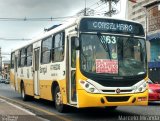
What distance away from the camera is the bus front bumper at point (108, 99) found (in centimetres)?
1336

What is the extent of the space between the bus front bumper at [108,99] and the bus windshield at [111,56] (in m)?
0.67

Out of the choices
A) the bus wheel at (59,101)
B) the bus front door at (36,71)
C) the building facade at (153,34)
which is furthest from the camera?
the building facade at (153,34)

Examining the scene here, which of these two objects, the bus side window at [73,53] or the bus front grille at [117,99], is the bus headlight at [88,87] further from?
the bus side window at [73,53]

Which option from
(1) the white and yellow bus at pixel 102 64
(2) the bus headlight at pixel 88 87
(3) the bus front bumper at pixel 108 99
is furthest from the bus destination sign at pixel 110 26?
(3) the bus front bumper at pixel 108 99

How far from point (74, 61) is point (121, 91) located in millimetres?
1784

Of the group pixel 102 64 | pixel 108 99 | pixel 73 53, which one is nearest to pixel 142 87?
pixel 108 99

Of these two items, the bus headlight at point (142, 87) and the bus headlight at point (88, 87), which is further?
the bus headlight at point (142, 87)

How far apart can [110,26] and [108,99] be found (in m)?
2.37

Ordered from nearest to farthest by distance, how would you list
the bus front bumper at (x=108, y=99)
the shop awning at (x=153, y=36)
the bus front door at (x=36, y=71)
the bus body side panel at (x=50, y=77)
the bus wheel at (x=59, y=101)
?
the bus front bumper at (x=108, y=99)
the bus body side panel at (x=50, y=77)
the bus wheel at (x=59, y=101)
the bus front door at (x=36, y=71)
the shop awning at (x=153, y=36)

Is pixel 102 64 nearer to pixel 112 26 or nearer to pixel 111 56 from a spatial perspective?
pixel 111 56

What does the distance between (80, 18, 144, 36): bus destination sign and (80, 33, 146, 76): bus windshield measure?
0.20 meters

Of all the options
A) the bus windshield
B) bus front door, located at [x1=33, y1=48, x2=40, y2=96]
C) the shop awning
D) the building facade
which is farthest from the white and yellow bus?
the building facade

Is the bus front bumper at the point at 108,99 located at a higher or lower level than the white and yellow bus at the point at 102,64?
lower

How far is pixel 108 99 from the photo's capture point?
1358 centimetres
